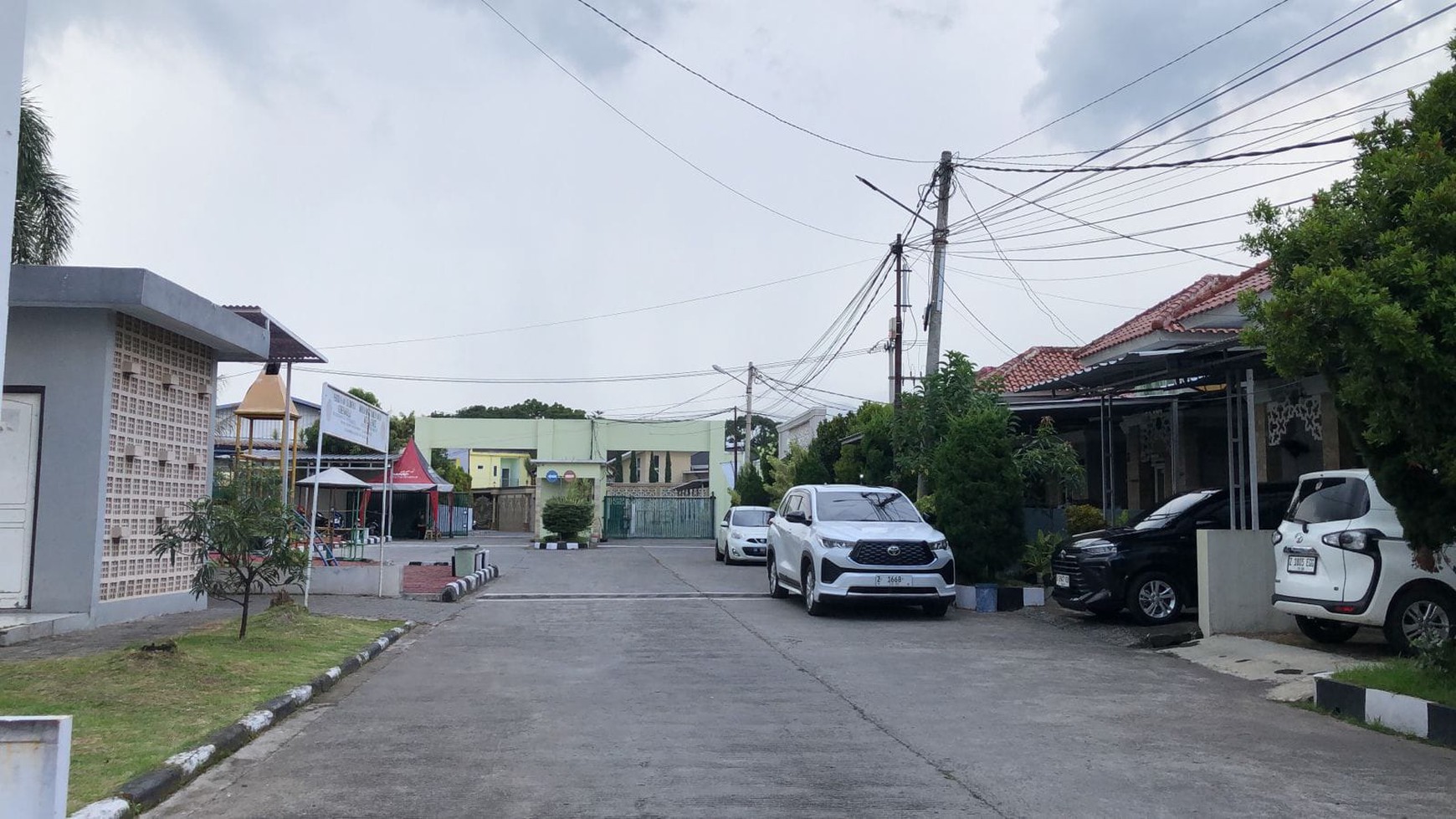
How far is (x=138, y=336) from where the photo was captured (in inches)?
530

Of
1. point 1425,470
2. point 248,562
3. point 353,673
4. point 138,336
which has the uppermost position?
point 138,336

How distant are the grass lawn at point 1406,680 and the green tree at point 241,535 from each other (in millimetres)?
9511

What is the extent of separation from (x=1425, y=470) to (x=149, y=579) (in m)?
13.7

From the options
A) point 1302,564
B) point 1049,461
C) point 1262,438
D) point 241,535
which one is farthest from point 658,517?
point 1302,564

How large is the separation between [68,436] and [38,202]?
24.6 ft

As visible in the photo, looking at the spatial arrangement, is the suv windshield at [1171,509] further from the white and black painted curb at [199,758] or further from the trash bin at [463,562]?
the trash bin at [463,562]

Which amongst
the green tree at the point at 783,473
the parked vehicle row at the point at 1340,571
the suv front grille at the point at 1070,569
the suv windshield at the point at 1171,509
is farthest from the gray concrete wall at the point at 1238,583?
the green tree at the point at 783,473

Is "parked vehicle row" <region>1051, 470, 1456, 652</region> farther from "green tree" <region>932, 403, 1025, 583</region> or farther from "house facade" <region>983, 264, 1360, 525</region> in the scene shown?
"green tree" <region>932, 403, 1025, 583</region>

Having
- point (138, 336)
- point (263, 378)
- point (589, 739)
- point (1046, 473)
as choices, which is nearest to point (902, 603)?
point (1046, 473)

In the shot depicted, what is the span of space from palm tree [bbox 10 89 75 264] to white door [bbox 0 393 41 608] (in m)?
5.77

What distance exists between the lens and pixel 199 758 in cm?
652

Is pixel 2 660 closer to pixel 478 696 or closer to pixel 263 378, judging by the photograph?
pixel 478 696

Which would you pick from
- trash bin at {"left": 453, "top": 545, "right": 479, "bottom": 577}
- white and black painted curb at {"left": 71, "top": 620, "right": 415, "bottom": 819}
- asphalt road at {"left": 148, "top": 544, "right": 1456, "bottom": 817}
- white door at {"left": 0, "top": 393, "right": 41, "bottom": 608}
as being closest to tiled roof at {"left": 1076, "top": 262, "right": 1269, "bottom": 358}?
asphalt road at {"left": 148, "top": 544, "right": 1456, "bottom": 817}

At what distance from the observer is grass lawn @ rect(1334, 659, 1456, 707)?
26.1 ft
